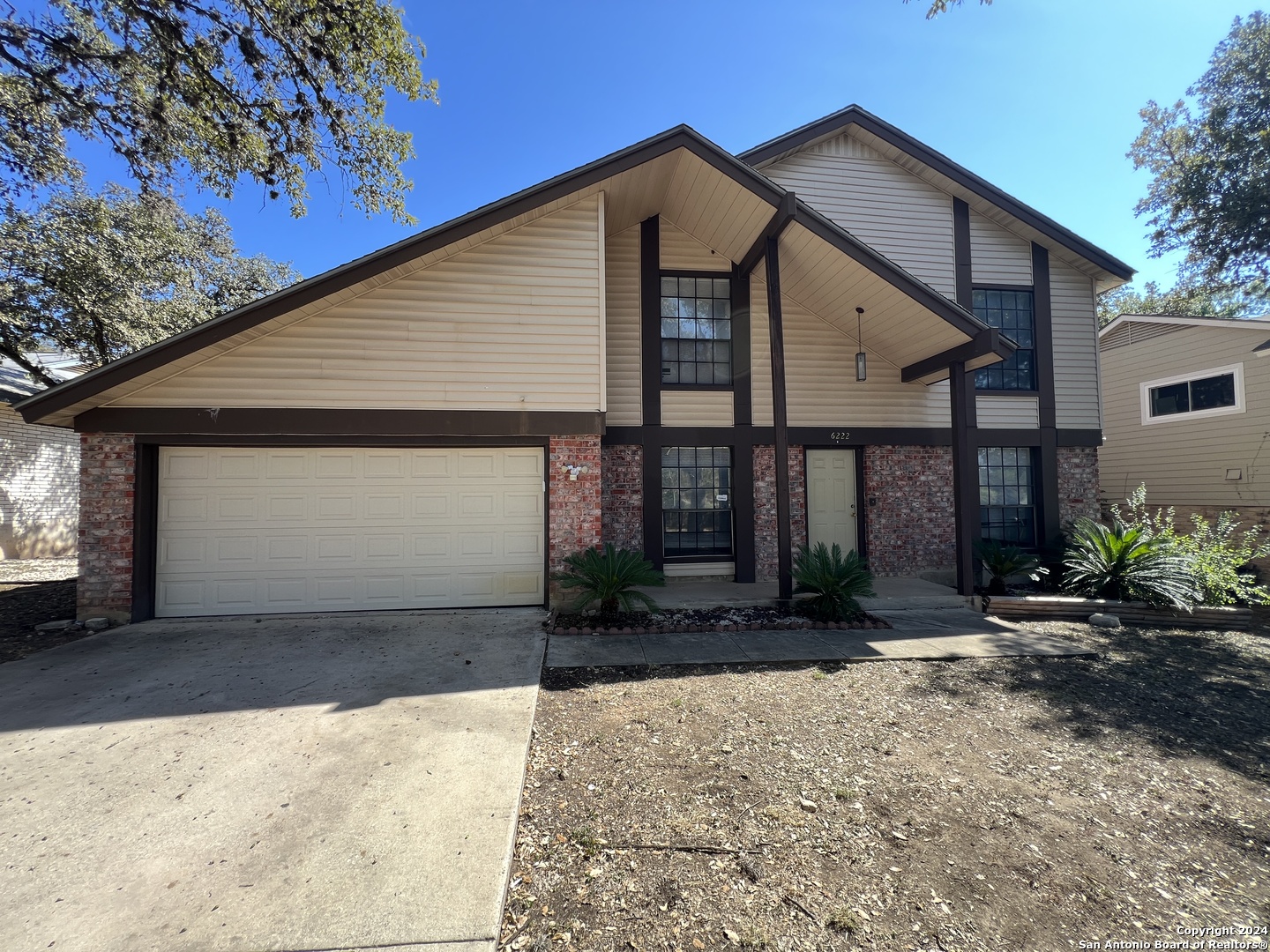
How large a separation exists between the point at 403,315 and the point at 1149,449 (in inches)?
634

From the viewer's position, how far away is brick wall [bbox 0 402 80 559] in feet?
39.2

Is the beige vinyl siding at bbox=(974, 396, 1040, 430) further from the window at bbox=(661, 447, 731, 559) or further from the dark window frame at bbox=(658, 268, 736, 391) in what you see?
the window at bbox=(661, 447, 731, 559)

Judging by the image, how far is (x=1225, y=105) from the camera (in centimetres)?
1221

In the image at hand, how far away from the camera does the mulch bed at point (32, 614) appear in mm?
5472

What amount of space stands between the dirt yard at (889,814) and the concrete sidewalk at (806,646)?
48cm

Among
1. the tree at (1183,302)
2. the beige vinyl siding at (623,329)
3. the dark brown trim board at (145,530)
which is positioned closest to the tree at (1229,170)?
the tree at (1183,302)

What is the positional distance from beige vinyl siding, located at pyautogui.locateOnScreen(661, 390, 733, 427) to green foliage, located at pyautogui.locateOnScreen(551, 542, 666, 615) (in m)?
A: 3.01

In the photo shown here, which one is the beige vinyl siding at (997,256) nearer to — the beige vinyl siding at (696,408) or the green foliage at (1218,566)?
the green foliage at (1218,566)

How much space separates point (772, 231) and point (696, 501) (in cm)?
428

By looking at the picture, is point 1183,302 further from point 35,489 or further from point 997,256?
point 35,489

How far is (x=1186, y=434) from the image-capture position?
37.2 feet

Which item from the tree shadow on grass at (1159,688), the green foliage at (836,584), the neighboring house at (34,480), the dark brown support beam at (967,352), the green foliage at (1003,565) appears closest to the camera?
the tree shadow on grass at (1159,688)

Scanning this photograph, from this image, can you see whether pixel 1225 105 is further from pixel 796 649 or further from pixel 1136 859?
pixel 1136 859

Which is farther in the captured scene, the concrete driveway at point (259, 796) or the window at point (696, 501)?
the window at point (696, 501)
